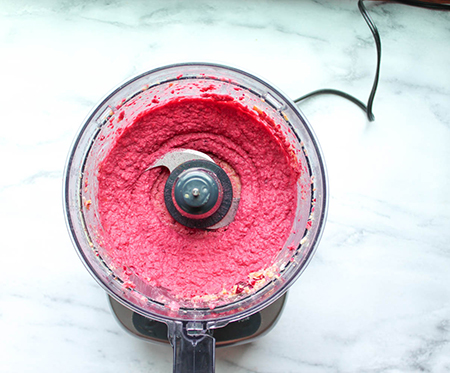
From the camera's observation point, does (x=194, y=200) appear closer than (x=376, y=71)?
Yes

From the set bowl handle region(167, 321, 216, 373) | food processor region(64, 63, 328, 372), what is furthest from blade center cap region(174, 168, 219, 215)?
bowl handle region(167, 321, 216, 373)

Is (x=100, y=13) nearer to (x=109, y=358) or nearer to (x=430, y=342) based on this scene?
(x=109, y=358)

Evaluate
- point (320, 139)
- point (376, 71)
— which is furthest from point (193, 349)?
point (376, 71)

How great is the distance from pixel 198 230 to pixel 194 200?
12cm

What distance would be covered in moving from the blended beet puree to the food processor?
0.02 meters

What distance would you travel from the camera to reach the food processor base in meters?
0.82

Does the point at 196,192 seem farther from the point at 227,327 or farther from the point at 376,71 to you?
the point at 376,71

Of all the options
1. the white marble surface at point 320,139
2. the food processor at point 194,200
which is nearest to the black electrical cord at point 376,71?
the white marble surface at point 320,139

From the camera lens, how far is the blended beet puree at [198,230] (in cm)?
81

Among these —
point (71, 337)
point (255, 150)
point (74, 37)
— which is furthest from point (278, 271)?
point (74, 37)

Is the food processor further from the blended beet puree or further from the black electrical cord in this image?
the black electrical cord

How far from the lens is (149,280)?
80 cm

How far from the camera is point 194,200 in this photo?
2.47 ft

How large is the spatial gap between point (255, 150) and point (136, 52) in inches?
14.2
